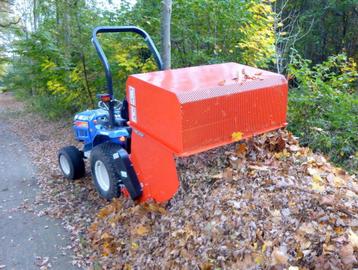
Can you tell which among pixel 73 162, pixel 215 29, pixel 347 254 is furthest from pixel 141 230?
pixel 215 29

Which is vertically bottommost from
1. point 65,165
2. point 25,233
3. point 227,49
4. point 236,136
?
point 25,233

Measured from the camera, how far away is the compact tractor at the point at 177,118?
3068 millimetres

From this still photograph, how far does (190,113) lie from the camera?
2998 millimetres

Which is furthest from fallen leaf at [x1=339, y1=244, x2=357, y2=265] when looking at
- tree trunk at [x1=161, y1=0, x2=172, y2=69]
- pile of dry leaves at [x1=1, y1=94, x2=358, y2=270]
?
tree trunk at [x1=161, y1=0, x2=172, y2=69]

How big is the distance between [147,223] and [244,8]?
4.30m

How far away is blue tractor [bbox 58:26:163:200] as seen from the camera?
3.79 metres

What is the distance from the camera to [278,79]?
3576mm

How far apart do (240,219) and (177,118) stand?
1.01 m

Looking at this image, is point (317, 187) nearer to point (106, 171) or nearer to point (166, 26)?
point (106, 171)

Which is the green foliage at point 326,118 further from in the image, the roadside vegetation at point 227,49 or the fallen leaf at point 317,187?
the fallen leaf at point 317,187

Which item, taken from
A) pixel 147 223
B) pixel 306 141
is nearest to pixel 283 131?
pixel 306 141

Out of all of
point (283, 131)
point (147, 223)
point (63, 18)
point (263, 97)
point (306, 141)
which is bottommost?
point (147, 223)

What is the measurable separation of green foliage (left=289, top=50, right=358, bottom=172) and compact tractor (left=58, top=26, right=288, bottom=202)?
95 centimetres

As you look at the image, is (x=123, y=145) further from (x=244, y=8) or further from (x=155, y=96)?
(x=244, y=8)
